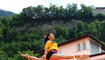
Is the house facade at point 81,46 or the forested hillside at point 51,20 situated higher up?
the house facade at point 81,46

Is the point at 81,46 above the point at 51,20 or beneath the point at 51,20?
above

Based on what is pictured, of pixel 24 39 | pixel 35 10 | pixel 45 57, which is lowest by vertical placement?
pixel 24 39

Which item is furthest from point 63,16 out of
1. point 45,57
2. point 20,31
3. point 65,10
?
point 45,57

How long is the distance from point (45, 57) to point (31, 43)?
200 ft

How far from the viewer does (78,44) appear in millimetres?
27703

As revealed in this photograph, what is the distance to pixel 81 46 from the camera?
27.7m

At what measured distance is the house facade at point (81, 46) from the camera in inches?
1067

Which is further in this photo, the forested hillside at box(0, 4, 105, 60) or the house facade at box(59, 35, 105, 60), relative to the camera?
the forested hillside at box(0, 4, 105, 60)

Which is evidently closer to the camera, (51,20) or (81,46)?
(81,46)

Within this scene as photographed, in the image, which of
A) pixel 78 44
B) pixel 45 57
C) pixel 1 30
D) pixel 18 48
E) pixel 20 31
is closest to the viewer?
pixel 45 57

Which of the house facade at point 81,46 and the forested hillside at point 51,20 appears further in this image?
the forested hillside at point 51,20

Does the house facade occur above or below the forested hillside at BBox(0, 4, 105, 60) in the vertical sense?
above

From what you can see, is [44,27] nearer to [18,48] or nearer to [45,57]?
[18,48]

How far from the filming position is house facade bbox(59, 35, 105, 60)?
2709cm
